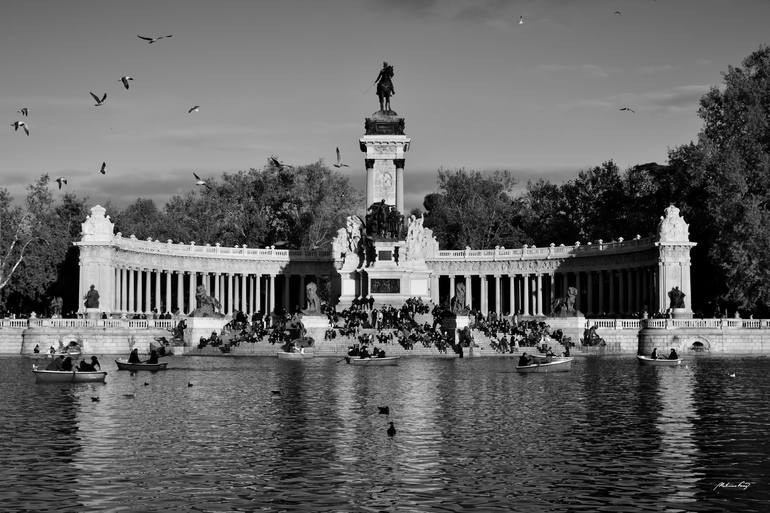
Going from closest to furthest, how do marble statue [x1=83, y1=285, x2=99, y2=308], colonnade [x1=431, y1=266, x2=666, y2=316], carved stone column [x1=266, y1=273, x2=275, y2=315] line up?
marble statue [x1=83, y1=285, x2=99, y2=308] → colonnade [x1=431, y1=266, x2=666, y2=316] → carved stone column [x1=266, y1=273, x2=275, y2=315]

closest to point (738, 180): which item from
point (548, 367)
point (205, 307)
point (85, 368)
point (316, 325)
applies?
point (316, 325)

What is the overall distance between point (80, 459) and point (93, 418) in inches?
333

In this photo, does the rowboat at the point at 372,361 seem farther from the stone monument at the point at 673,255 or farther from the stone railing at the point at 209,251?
the stone railing at the point at 209,251

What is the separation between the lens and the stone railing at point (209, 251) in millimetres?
101000

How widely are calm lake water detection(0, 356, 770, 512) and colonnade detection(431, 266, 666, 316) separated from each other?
160ft

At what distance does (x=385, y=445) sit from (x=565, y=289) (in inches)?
3245

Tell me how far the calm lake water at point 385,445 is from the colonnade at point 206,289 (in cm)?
5087

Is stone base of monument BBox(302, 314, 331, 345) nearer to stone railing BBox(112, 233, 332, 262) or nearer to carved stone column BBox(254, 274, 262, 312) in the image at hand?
stone railing BBox(112, 233, 332, 262)

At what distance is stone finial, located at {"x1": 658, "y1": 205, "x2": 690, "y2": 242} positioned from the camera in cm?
9169

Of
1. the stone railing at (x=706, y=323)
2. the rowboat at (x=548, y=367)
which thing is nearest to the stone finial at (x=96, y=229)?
the stone railing at (x=706, y=323)

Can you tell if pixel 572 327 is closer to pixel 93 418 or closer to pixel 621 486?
pixel 93 418

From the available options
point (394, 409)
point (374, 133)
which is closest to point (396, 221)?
point (374, 133)

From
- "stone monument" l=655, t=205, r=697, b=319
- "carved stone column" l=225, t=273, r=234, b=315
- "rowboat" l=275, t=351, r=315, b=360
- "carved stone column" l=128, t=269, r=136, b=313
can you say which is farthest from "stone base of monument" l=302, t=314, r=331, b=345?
"carved stone column" l=225, t=273, r=234, b=315

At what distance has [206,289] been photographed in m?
104
